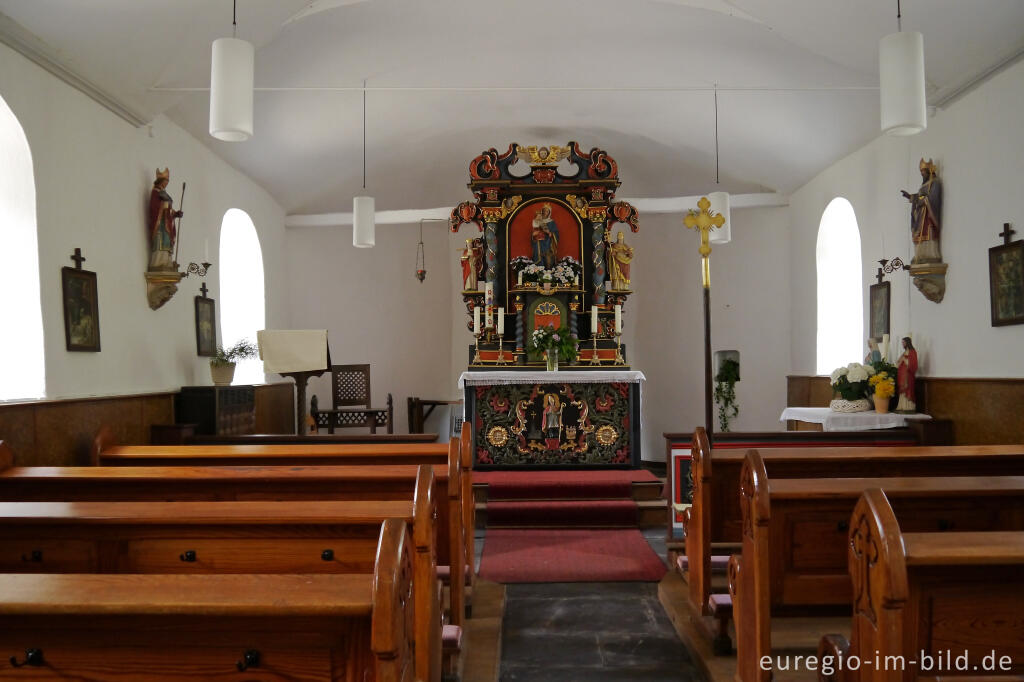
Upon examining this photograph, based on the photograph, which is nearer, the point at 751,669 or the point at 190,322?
the point at 751,669

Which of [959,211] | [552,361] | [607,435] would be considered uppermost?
[959,211]

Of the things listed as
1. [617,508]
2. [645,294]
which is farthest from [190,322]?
[645,294]

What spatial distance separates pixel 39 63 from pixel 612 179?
5.69 m

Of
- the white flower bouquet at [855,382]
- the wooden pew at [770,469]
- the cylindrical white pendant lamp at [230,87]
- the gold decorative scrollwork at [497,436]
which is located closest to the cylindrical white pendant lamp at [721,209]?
the white flower bouquet at [855,382]

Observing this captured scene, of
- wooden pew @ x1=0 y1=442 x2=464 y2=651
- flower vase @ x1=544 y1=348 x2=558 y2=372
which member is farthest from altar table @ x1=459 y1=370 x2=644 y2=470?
wooden pew @ x1=0 y1=442 x2=464 y2=651

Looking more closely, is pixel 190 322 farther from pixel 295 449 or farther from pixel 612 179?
pixel 612 179

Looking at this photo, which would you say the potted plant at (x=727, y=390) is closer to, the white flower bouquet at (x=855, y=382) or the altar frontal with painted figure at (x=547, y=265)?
the altar frontal with painted figure at (x=547, y=265)

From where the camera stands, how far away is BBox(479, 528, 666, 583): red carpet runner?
5.78 metres

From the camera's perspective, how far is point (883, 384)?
7992mm

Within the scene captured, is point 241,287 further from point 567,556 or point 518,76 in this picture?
point 567,556

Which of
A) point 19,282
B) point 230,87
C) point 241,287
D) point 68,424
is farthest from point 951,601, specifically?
point 241,287

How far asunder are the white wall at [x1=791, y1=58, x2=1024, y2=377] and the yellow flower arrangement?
0.34 m

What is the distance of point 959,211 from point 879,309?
1.79 metres

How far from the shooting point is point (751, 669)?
10.6ft
